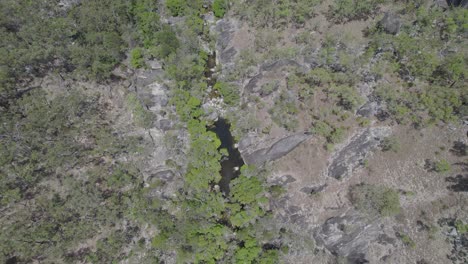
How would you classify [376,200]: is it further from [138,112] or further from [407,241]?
[138,112]

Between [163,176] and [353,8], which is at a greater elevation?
[353,8]

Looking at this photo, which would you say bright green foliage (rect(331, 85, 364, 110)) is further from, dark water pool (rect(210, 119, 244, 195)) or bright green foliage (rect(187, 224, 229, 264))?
bright green foliage (rect(187, 224, 229, 264))

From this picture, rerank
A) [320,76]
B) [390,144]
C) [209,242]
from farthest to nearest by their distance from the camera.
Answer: [320,76]
[390,144]
[209,242]

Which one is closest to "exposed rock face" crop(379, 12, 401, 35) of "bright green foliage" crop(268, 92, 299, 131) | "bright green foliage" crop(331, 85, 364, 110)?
"bright green foliage" crop(331, 85, 364, 110)

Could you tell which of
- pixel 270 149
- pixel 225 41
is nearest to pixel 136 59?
pixel 225 41

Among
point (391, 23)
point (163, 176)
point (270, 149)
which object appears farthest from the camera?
point (391, 23)

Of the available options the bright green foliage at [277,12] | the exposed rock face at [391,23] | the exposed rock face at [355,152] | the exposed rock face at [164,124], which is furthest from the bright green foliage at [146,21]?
the exposed rock face at [391,23]
